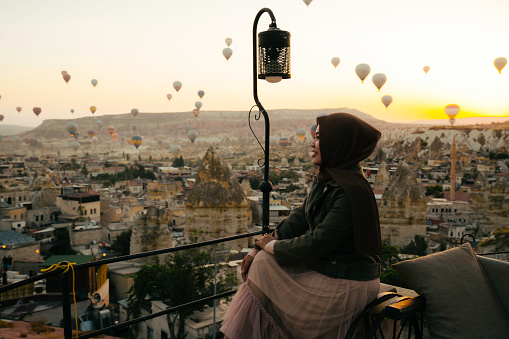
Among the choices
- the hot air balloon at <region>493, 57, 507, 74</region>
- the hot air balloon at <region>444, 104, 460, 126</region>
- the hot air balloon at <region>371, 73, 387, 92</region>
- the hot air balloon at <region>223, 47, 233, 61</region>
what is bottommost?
the hot air balloon at <region>444, 104, 460, 126</region>

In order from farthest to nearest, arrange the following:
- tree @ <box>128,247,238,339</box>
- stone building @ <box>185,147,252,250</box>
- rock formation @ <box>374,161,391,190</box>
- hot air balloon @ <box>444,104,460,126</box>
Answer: rock formation @ <box>374,161,391,190</box> < hot air balloon @ <box>444,104,460,126</box> < stone building @ <box>185,147,252,250</box> < tree @ <box>128,247,238,339</box>

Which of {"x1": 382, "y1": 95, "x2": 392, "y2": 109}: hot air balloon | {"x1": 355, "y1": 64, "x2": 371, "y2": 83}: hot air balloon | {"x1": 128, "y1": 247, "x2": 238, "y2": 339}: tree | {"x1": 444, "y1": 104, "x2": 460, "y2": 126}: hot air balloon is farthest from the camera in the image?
{"x1": 382, "y1": 95, "x2": 392, "y2": 109}: hot air balloon

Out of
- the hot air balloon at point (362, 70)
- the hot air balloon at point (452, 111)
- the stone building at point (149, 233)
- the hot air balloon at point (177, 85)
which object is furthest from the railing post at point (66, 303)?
the hot air balloon at point (177, 85)

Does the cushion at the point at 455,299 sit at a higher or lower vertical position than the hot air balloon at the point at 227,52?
lower

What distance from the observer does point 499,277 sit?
1488 millimetres

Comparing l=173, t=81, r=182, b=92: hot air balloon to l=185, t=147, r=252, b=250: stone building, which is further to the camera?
l=173, t=81, r=182, b=92: hot air balloon

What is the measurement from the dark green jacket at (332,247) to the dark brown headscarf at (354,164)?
0.10 feet

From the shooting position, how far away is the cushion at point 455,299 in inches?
54.3

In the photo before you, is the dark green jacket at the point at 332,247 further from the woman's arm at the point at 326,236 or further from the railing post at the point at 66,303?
the railing post at the point at 66,303

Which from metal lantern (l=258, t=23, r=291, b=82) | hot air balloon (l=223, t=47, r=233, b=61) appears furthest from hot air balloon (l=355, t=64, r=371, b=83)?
metal lantern (l=258, t=23, r=291, b=82)

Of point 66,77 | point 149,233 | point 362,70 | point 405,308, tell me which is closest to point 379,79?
point 362,70

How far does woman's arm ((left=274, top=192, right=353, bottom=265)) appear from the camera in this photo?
1355 mm

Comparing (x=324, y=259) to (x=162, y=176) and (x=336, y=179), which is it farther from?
(x=162, y=176)

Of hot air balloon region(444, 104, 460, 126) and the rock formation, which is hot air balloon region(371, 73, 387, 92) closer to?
hot air balloon region(444, 104, 460, 126)
